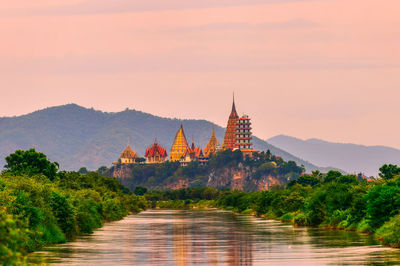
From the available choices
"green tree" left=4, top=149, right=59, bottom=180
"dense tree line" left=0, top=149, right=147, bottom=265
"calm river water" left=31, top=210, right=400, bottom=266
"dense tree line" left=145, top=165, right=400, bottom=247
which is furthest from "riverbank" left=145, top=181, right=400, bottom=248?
"green tree" left=4, top=149, right=59, bottom=180

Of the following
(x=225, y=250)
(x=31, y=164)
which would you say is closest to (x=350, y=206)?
(x=225, y=250)

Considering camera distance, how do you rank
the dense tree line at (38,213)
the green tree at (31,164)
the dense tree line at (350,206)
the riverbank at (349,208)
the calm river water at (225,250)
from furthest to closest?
the green tree at (31,164), the dense tree line at (350,206), the riverbank at (349,208), the calm river water at (225,250), the dense tree line at (38,213)

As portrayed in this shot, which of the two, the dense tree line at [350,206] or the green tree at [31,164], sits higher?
the green tree at [31,164]

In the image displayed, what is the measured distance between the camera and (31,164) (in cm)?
8425

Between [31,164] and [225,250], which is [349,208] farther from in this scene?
[31,164]

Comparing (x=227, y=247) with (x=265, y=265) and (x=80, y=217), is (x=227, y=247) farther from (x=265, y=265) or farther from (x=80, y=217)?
(x=80, y=217)

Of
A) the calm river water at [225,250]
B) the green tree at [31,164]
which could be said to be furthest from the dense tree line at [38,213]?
the green tree at [31,164]

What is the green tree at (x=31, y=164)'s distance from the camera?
82125 mm

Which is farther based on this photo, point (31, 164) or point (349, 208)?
point (31, 164)

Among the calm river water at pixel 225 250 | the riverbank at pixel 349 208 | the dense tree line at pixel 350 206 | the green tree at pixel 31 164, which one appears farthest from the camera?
the green tree at pixel 31 164

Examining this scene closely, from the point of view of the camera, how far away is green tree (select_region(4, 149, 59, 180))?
82.1 meters

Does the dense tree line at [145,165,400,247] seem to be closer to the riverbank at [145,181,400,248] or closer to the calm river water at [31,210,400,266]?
the riverbank at [145,181,400,248]

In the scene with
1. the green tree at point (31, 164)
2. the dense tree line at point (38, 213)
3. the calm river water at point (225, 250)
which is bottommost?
the calm river water at point (225, 250)

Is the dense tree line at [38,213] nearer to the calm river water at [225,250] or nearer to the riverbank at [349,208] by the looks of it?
the calm river water at [225,250]
